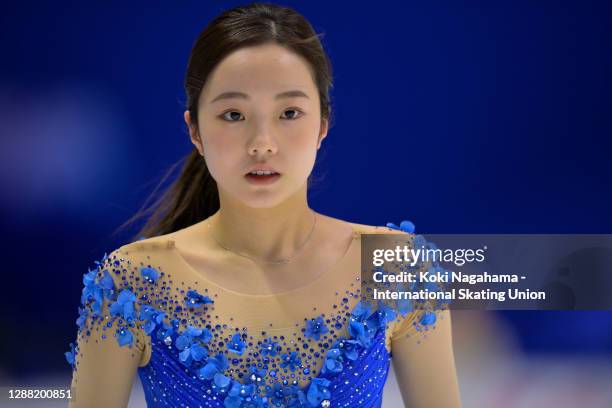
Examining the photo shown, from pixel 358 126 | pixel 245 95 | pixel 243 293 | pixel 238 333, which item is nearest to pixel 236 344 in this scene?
pixel 238 333

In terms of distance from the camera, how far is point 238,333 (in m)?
2.46

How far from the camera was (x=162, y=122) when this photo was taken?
3.13m

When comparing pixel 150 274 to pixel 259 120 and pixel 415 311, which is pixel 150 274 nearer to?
pixel 259 120

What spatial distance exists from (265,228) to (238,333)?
272 millimetres

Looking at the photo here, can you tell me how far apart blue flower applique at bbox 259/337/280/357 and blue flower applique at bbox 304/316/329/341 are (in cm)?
8

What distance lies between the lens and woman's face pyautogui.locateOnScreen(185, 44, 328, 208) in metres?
2.32

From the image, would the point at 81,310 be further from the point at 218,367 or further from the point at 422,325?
the point at 422,325

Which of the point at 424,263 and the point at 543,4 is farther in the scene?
the point at 543,4

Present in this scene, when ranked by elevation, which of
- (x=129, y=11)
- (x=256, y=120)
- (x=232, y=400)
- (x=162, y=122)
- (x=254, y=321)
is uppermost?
(x=129, y=11)

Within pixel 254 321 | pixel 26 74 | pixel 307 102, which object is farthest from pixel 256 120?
pixel 26 74

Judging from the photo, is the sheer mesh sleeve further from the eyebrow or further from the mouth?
the eyebrow

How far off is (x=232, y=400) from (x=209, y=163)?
571 millimetres

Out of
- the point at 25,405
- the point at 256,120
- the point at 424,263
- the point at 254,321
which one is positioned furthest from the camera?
the point at 25,405

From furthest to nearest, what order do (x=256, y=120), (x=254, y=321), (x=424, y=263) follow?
(x=424, y=263)
(x=254, y=321)
(x=256, y=120)
